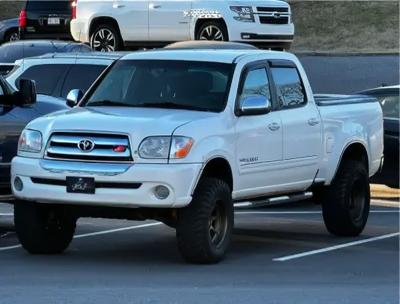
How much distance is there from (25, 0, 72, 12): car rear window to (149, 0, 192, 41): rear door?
5.19 meters

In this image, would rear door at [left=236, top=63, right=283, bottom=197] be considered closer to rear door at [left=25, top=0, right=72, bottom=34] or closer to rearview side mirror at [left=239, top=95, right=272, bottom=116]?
rearview side mirror at [left=239, top=95, right=272, bottom=116]

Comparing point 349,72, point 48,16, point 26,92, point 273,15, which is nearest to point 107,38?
point 273,15

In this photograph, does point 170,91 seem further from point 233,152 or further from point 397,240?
point 397,240

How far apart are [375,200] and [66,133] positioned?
7.52 m

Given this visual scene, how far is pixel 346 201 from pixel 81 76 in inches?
176

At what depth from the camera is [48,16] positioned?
1043 inches

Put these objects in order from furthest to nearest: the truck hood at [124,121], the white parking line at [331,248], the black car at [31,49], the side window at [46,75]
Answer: the black car at [31,49], the side window at [46,75], the white parking line at [331,248], the truck hood at [124,121]

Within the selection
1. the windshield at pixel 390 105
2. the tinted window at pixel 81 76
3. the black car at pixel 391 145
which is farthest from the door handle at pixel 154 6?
the tinted window at pixel 81 76

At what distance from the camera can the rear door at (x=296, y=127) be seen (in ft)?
35.3

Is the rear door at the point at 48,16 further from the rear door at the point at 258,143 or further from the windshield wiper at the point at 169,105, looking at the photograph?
the windshield wiper at the point at 169,105

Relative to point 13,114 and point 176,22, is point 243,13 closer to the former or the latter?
point 176,22

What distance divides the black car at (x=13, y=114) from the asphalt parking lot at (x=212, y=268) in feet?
2.54

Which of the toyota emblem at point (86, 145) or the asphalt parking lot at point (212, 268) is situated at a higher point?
the toyota emblem at point (86, 145)

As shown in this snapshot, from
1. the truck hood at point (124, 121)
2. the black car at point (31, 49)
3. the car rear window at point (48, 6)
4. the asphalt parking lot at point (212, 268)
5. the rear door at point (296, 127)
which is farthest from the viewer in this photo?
the car rear window at point (48, 6)
